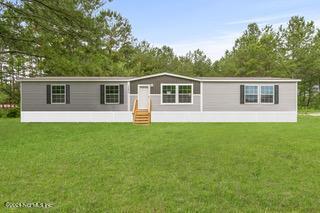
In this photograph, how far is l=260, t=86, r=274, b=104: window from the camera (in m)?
18.9

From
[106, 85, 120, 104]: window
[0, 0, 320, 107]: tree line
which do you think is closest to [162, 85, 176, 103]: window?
[106, 85, 120, 104]: window

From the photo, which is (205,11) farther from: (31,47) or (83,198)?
(83,198)

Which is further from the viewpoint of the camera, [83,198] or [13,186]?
[13,186]

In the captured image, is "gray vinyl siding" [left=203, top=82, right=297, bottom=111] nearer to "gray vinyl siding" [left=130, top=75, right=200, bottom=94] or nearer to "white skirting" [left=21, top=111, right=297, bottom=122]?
"white skirting" [left=21, top=111, right=297, bottom=122]

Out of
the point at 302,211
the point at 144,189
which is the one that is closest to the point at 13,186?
the point at 144,189

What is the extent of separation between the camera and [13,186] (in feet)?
15.6

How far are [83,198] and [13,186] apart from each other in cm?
131

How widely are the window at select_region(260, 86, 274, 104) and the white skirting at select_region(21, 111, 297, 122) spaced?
2.39 ft

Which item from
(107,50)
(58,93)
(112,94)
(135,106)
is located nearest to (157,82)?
(135,106)

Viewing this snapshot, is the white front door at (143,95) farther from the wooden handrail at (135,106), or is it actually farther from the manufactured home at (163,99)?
the wooden handrail at (135,106)

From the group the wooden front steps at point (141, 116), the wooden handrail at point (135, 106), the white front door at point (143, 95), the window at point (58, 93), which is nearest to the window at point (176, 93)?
the white front door at point (143, 95)

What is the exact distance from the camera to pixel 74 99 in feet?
61.8

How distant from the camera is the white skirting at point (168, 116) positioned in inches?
741

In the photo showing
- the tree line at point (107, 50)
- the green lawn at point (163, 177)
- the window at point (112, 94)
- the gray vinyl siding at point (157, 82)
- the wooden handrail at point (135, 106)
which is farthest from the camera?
the window at point (112, 94)
